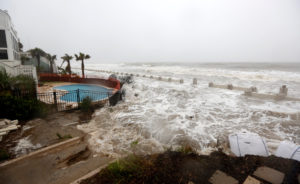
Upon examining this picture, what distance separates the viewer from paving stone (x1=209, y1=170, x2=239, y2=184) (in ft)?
9.53

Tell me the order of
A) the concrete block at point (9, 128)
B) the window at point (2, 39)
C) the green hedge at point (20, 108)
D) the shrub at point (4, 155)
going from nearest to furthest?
the shrub at point (4, 155), the concrete block at point (9, 128), the green hedge at point (20, 108), the window at point (2, 39)

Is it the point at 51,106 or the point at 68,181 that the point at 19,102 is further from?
the point at 68,181

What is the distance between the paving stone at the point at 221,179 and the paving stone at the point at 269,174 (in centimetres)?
57

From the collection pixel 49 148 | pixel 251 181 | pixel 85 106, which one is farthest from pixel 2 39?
pixel 251 181

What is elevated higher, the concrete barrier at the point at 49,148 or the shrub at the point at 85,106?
the shrub at the point at 85,106

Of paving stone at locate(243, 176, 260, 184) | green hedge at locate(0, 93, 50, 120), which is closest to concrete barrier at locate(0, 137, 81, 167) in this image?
green hedge at locate(0, 93, 50, 120)

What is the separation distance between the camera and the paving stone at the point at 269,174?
2873 millimetres

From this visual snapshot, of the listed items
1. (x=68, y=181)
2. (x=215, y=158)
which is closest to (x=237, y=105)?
(x=215, y=158)

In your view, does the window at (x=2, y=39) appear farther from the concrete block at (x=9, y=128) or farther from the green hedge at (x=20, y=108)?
the concrete block at (x=9, y=128)

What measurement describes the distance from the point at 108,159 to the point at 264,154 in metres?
4.49

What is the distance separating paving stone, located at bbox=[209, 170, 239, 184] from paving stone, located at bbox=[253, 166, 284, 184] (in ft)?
1.87

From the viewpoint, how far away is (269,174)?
9.95ft

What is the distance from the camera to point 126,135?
6.21 meters

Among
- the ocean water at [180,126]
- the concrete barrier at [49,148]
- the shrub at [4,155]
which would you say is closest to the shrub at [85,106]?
the ocean water at [180,126]
